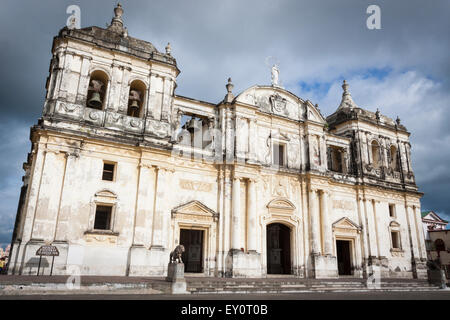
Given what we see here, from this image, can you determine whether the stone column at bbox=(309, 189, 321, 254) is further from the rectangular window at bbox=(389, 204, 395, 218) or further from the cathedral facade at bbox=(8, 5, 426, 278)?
the rectangular window at bbox=(389, 204, 395, 218)

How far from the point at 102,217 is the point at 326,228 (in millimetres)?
13551

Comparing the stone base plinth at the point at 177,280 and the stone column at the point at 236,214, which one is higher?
the stone column at the point at 236,214

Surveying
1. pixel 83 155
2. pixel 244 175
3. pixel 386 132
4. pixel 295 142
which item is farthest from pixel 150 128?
pixel 386 132

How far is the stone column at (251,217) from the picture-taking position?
18.5 meters

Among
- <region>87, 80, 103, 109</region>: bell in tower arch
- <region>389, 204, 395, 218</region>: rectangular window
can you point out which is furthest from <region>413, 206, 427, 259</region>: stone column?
<region>87, 80, 103, 109</region>: bell in tower arch

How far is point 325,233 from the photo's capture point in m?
21.1

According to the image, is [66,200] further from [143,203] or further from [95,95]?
[95,95]

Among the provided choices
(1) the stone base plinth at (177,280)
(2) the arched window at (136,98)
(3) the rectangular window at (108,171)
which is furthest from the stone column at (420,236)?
(3) the rectangular window at (108,171)

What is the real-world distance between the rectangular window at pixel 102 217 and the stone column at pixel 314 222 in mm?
12226

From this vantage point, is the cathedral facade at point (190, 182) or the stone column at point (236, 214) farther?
the stone column at point (236, 214)

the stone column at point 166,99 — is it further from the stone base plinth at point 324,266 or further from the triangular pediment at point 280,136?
the stone base plinth at point 324,266

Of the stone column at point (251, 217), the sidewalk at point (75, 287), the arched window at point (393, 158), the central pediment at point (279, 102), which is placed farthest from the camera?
the arched window at point (393, 158)

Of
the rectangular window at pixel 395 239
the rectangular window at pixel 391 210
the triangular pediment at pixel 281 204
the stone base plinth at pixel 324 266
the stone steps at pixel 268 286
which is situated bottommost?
the stone steps at pixel 268 286
